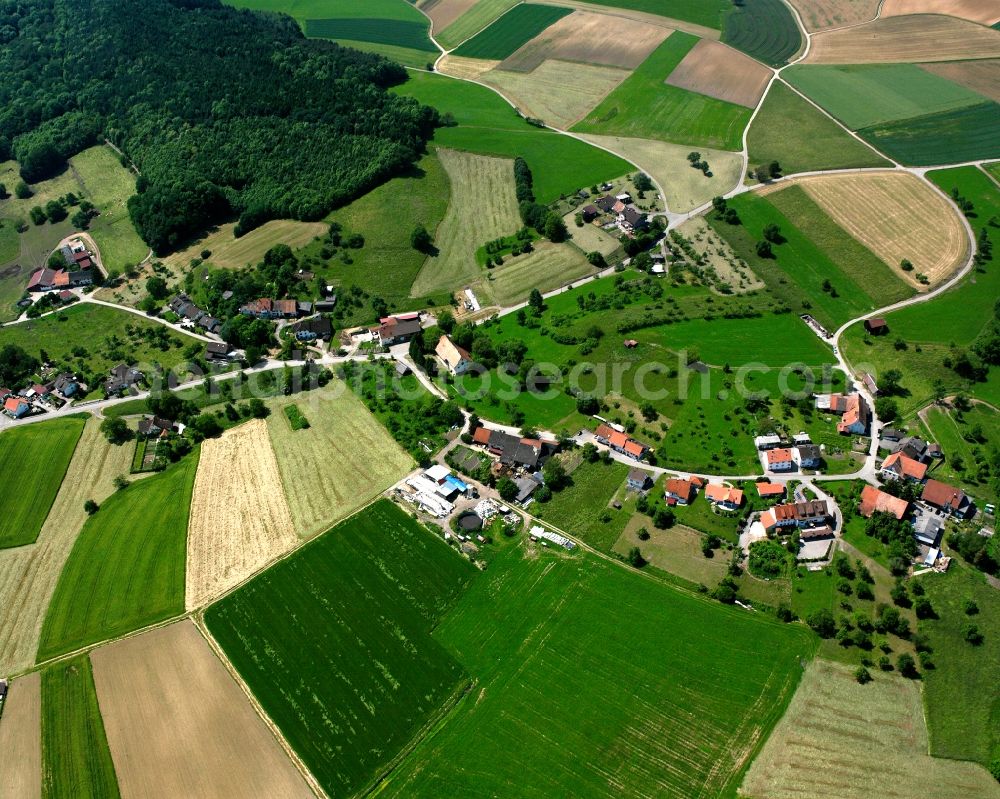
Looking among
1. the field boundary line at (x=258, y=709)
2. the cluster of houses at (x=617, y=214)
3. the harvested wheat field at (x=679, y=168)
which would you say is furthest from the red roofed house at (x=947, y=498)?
the harvested wheat field at (x=679, y=168)

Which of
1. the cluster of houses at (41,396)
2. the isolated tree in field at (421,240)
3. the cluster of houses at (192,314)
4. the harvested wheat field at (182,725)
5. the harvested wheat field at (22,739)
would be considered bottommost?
the harvested wheat field at (22,739)

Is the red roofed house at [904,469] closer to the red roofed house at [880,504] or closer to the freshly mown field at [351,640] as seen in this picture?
the red roofed house at [880,504]

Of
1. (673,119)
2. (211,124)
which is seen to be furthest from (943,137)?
(211,124)

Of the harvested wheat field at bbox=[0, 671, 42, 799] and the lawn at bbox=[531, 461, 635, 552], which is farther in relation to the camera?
the lawn at bbox=[531, 461, 635, 552]

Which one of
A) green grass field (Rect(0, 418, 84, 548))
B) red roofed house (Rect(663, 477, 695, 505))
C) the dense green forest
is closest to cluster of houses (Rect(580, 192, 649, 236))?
the dense green forest

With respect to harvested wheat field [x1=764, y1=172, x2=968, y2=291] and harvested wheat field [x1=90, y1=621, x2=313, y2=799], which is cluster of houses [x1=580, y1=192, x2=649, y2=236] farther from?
harvested wheat field [x1=90, y1=621, x2=313, y2=799]

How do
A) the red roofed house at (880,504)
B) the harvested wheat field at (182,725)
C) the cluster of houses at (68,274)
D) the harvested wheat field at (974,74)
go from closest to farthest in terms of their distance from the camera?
1. the harvested wheat field at (182,725)
2. the red roofed house at (880,504)
3. the cluster of houses at (68,274)
4. the harvested wheat field at (974,74)
